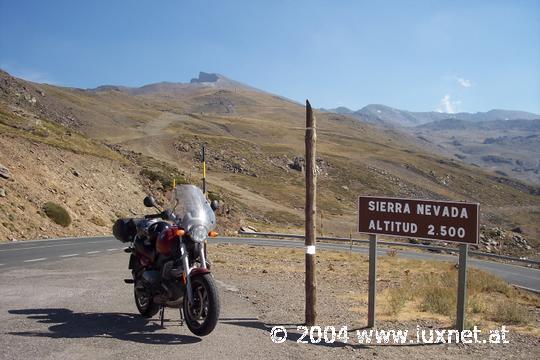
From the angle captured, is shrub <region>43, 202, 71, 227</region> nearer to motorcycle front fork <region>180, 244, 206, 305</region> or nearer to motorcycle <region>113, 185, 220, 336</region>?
motorcycle <region>113, 185, 220, 336</region>

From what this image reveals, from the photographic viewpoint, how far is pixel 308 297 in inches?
332

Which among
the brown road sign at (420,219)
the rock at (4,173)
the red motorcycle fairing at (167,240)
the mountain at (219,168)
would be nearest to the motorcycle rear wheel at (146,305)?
the red motorcycle fairing at (167,240)

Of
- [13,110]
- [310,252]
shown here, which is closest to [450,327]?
[310,252]

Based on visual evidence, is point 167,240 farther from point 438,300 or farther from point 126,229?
point 438,300

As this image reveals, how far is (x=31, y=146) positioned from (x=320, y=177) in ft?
207

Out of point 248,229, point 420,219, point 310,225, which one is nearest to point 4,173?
point 248,229

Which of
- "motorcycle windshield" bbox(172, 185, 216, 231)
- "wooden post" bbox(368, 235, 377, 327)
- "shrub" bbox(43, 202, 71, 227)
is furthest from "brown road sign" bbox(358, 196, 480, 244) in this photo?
"shrub" bbox(43, 202, 71, 227)

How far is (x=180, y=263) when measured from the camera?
7141mm

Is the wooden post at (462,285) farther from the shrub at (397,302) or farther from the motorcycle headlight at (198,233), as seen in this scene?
the motorcycle headlight at (198,233)

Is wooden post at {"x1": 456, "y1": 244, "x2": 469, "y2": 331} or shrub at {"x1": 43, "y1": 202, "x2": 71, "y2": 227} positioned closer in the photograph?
wooden post at {"x1": 456, "y1": 244, "x2": 469, "y2": 331}

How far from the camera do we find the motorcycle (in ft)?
22.2

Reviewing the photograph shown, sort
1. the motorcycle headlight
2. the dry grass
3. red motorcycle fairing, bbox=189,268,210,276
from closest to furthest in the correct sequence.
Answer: red motorcycle fairing, bbox=189,268,210,276, the motorcycle headlight, the dry grass

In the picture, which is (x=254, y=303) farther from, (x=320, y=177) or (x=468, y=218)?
(x=320, y=177)

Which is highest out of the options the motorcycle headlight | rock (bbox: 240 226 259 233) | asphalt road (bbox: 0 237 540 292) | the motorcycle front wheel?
the motorcycle headlight
